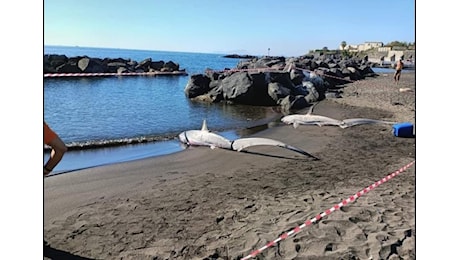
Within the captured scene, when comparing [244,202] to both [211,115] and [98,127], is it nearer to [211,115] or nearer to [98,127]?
[98,127]

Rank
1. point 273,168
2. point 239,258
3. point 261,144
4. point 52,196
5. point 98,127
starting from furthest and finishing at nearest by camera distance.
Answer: point 98,127 → point 261,144 → point 273,168 → point 52,196 → point 239,258

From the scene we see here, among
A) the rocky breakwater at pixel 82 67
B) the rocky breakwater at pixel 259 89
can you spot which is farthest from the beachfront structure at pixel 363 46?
the rocky breakwater at pixel 259 89

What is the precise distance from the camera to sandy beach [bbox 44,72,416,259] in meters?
4.18

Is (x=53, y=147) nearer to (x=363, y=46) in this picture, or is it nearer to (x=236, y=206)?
(x=236, y=206)

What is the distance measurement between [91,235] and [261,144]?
4.89 m

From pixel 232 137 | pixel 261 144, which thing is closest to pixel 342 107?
pixel 232 137

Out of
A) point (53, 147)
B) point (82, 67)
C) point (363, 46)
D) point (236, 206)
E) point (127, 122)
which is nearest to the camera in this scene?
point (53, 147)

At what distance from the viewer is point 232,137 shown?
11.8 meters

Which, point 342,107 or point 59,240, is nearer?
point 59,240

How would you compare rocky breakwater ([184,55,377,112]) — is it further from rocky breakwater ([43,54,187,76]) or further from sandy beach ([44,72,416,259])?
rocky breakwater ([43,54,187,76])

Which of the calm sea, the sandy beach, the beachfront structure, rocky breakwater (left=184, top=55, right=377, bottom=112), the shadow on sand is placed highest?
the beachfront structure

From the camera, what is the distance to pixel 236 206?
550 centimetres

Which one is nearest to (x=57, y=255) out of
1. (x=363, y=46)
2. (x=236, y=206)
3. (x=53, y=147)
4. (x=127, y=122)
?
(x=53, y=147)

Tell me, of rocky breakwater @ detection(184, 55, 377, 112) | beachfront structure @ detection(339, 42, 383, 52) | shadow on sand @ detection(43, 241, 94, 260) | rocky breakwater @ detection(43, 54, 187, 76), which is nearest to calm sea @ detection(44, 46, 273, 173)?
rocky breakwater @ detection(184, 55, 377, 112)
